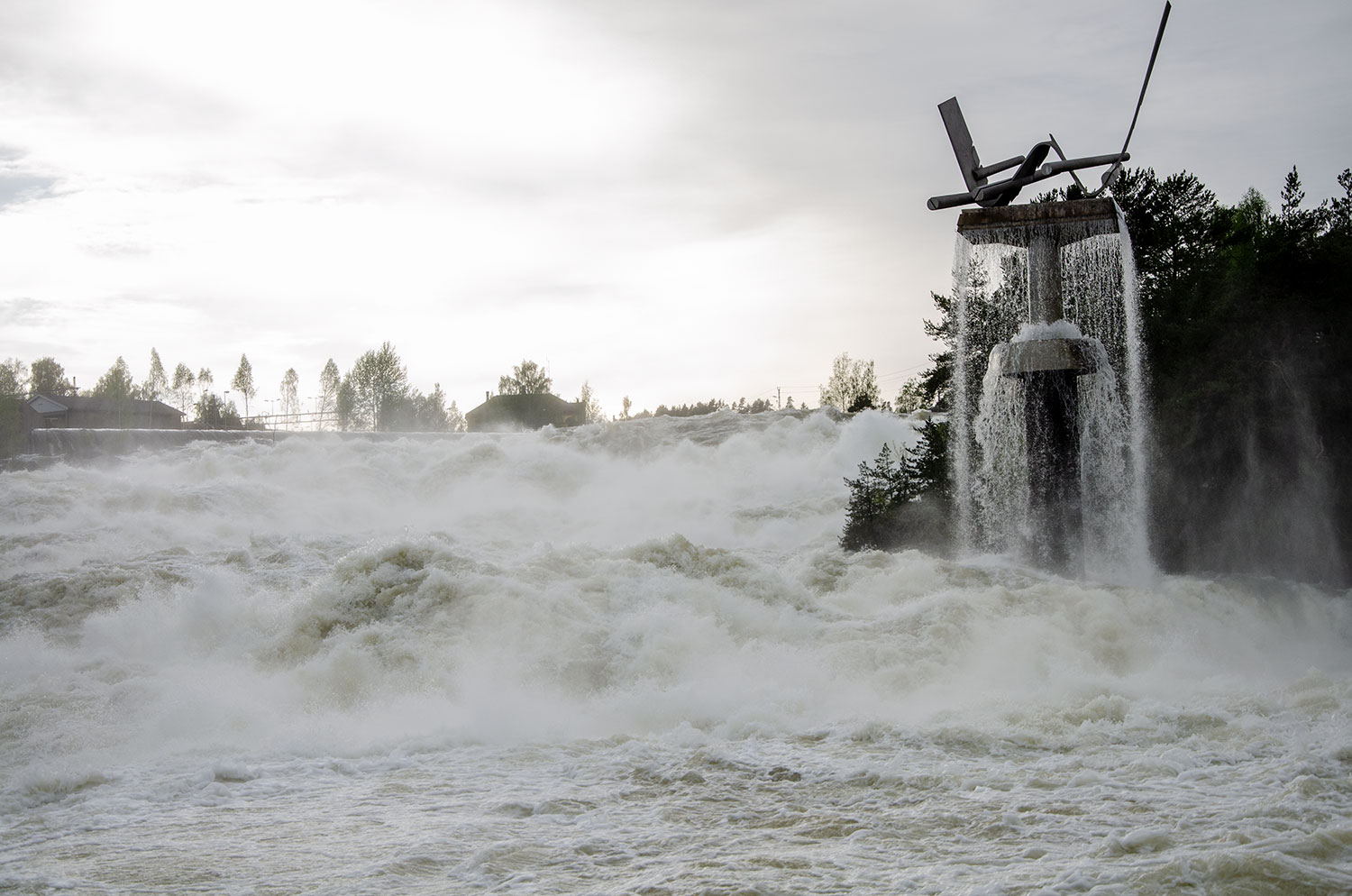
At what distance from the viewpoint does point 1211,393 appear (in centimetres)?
1297

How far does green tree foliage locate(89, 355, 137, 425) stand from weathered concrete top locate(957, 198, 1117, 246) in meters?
75.1

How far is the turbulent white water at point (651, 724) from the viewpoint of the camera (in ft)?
16.5

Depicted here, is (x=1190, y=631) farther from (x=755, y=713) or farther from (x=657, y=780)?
(x=657, y=780)

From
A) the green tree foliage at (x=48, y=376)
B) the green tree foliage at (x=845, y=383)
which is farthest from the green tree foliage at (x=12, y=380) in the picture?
the green tree foliage at (x=845, y=383)

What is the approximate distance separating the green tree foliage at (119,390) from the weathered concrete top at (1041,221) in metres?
75.1

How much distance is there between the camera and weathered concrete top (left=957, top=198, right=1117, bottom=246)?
12.0 metres

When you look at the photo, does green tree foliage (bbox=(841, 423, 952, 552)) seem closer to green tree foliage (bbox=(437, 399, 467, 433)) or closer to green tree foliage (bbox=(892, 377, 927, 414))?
green tree foliage (bbox=(892, 377, 927, 414))

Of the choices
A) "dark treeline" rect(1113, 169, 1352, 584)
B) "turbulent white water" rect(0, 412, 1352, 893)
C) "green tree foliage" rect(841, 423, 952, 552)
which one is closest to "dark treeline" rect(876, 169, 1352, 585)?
"dark treeline" rect(1113, 169, 1352, 584)

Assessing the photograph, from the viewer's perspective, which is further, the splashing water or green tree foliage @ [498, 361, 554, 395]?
green tree foliage @ [498, 361, 554, 395]

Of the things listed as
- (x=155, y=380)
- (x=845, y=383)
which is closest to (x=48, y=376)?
(x=155, y=380)

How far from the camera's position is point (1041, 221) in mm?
12188

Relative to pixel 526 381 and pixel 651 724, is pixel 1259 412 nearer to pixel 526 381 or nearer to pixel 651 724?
pixel 651 724

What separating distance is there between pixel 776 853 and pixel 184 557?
12082mm

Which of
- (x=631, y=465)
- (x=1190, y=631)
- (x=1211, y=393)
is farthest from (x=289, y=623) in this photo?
(x=631, y=465)
